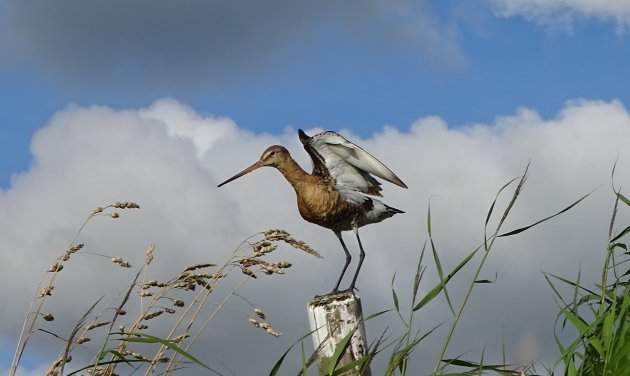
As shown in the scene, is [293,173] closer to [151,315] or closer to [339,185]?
[339,185]

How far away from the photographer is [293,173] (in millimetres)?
7227

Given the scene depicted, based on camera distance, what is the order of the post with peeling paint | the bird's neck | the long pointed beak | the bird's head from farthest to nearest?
the long pointed beak < the bird's head < the bird's neck < the post with peeling paint

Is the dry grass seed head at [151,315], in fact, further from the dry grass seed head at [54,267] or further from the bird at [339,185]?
the bird at [339,185]

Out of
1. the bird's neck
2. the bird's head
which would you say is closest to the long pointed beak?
the bird's head

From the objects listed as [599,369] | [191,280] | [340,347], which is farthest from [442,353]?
[191,280]

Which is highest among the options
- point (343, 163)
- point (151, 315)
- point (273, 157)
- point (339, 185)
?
point (273, 157)

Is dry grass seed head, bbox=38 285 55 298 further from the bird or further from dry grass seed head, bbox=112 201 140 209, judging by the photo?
the bird

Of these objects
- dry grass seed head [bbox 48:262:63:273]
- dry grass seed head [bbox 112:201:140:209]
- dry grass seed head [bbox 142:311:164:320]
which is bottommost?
dry grass seed head [bbox 142:311:164:320]

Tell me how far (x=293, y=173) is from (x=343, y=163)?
459 mm

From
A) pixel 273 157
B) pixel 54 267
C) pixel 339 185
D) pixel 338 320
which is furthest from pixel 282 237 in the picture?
pixel 273 157

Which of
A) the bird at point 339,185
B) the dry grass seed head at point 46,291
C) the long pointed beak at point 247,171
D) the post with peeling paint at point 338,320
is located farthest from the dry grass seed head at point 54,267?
the long pointed beak at point 247,171

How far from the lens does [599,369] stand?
288 cm

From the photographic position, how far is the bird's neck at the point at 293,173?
7.09m

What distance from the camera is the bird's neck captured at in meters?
7.09
